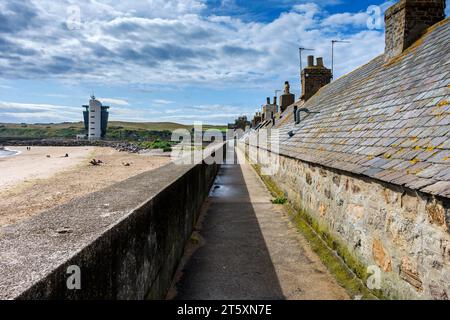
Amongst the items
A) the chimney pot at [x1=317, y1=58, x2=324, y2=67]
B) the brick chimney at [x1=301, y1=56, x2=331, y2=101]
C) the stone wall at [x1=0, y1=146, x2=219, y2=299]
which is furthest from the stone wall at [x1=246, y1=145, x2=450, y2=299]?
the chimney pot at [x1=317, y1=58, x2=324, y2=67]

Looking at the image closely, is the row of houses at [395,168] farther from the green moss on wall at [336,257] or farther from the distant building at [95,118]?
the distant building at [95,118]

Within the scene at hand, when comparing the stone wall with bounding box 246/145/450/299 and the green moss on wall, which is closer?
the stone wall with bounding box 246/145/450/299

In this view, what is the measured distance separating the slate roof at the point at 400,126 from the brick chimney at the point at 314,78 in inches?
365

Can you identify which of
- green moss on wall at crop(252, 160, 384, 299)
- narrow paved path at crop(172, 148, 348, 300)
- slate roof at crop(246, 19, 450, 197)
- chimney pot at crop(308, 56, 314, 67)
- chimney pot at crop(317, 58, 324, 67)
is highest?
chimney pot at crop(308, 56, 314, 67)

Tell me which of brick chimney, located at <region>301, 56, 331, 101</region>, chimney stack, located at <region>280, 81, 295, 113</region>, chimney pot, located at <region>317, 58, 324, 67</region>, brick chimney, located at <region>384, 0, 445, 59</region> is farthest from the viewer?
chimney stack, located at <region>280, 81, 295, 113</region>

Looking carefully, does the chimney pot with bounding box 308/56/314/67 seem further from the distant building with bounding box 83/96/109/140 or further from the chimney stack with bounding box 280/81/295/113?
the distant building with bounding box 83/96/109/140

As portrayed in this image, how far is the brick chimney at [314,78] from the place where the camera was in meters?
18.3

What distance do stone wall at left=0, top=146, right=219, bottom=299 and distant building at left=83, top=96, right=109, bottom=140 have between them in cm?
11405

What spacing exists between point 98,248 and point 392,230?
3210mm

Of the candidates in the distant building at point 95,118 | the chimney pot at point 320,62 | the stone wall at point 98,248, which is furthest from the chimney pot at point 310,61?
the distant building at point 95,118

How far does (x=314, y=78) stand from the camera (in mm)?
18469

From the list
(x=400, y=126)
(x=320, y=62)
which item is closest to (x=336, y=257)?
(x=400, y=126)

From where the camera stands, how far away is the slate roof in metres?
3.68
